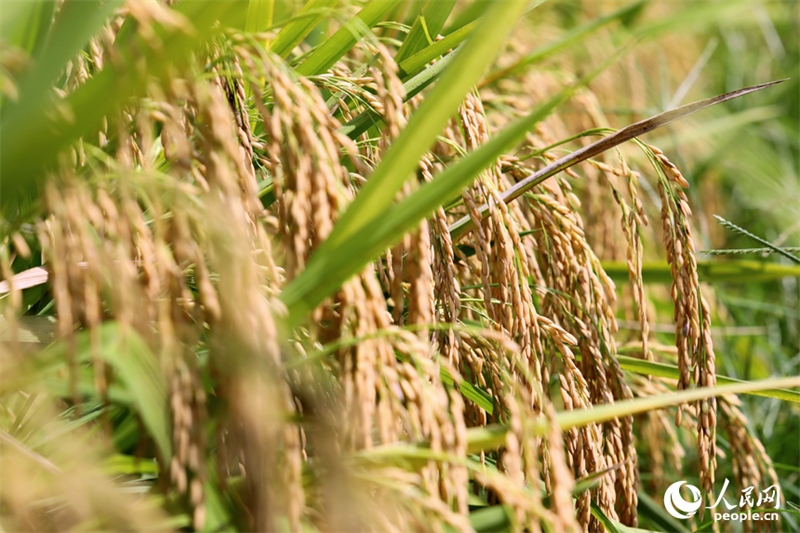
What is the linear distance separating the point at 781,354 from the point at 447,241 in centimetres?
160

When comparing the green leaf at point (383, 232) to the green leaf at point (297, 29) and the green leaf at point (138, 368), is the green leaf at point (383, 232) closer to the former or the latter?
the green leaf at point (138, 368)

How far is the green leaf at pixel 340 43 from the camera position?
41.9 inches

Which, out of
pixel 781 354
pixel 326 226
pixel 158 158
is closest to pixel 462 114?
pixel 326 226

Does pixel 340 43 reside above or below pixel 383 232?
above

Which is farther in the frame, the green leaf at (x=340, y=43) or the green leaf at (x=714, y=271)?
the green leaf at (x=714, y=271)

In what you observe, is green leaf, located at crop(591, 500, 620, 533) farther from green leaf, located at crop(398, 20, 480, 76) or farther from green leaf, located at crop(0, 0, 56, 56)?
green leaf, located at crop(0, 0, 56, 56)

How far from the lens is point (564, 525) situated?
721 millimetres

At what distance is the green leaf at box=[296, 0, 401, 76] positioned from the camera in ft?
3.49

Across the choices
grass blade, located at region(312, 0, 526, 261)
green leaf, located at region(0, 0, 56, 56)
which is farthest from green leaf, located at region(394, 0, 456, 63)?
green leaf, located at region(0, 0, 56, 56)

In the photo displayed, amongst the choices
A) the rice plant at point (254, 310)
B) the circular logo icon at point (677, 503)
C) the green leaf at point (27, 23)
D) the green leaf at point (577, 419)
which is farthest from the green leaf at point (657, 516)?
the green leaf at point (27, 23)

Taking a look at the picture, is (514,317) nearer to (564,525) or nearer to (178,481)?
(564,525)

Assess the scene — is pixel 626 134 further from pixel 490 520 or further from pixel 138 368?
pixel 138 368

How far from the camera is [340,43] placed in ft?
3.61

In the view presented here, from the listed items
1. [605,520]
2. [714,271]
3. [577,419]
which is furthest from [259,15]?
[714,271]
